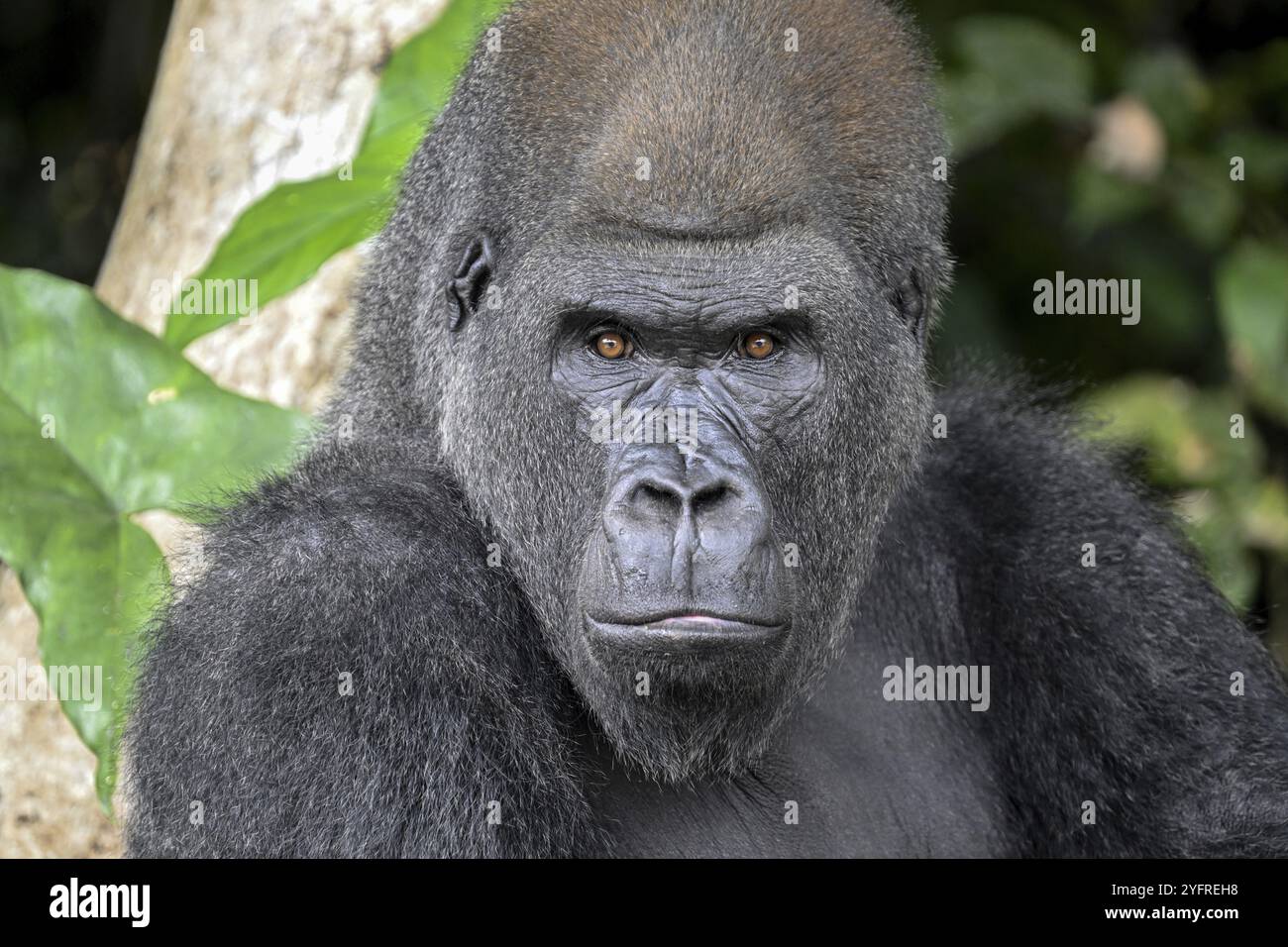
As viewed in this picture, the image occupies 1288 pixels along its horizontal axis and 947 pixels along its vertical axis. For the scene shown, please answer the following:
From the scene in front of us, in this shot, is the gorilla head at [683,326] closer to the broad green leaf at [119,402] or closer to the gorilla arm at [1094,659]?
the gorilla arm at [1094,659]

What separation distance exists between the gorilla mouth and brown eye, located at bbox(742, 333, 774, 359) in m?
0.68

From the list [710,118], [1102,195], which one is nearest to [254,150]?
[710,118]

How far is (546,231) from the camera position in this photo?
368 cm

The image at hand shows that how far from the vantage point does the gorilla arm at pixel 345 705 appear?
11.0ft

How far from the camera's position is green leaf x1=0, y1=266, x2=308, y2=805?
13.6 ft

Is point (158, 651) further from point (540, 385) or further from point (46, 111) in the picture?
point (46, 111)

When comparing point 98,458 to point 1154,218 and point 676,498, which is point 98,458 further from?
point 1154,218

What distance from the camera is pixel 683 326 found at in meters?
3.55

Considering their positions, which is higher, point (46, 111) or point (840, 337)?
point (46, 111)

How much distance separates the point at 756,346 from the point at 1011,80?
445 centimetres

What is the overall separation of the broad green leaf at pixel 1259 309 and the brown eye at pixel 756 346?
13.4ft
